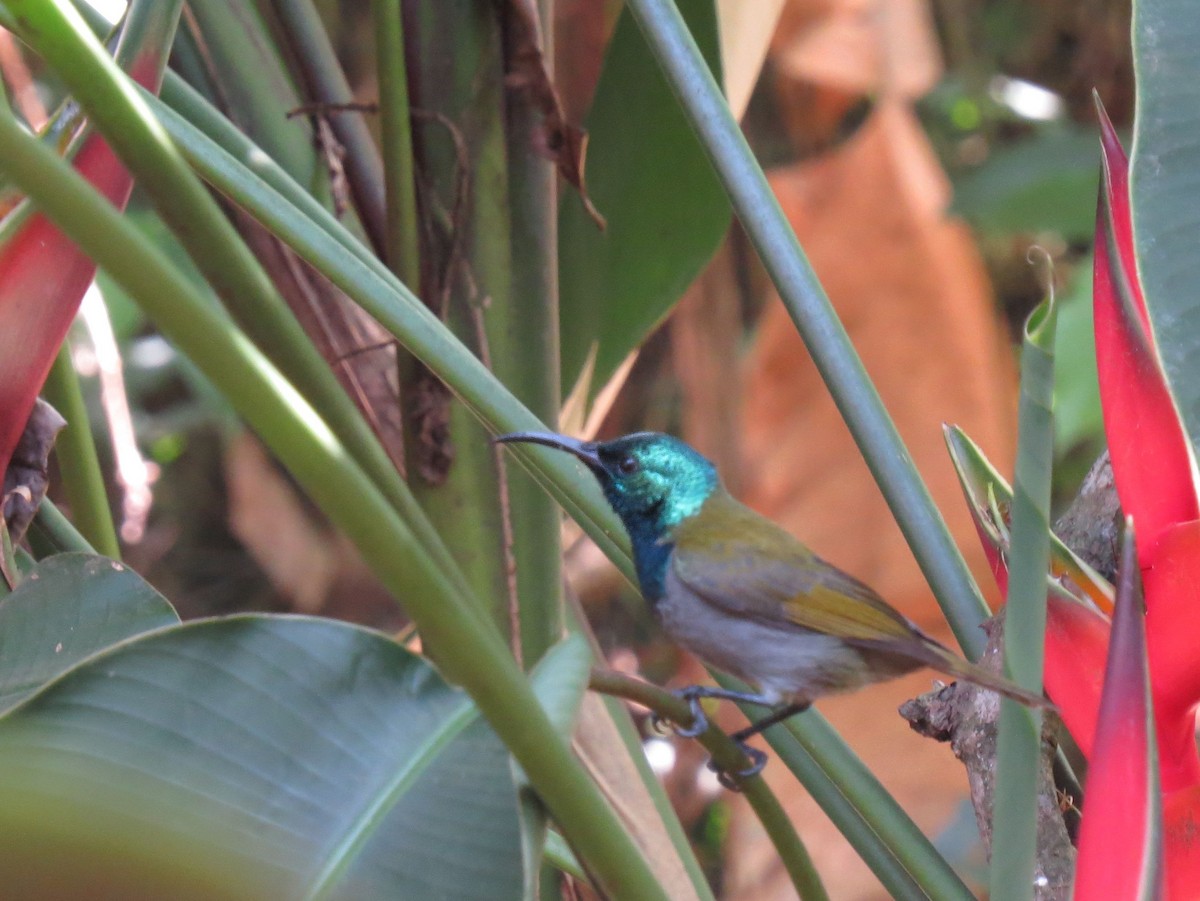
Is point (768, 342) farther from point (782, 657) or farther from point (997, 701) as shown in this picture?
point (997, 701)

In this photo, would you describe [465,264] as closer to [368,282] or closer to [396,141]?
[396,141]

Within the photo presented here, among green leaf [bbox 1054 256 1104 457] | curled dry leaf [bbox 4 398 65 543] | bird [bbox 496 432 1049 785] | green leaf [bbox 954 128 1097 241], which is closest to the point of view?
curled dry leaf [bbox 4 398 65 543]

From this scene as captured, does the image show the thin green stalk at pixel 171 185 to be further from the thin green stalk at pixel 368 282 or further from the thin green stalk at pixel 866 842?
the thin green stalk at pixel 866 842

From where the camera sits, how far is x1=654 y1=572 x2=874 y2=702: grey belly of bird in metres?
1.04

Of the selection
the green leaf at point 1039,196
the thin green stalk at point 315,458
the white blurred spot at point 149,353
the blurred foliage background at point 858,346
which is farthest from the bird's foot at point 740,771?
the white blurred spot at point 149,353

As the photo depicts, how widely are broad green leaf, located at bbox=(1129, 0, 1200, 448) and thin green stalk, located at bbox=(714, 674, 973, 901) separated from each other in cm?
22

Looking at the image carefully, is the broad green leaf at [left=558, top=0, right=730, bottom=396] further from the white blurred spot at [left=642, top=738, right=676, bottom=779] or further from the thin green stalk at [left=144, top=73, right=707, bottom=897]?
the white blurred spot at [left=642, top=738, right=676, bottom=779]

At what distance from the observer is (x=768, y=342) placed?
2686 mm

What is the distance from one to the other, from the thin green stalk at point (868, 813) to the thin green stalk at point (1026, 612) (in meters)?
0.14

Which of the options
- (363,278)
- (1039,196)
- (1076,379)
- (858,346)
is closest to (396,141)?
(363,278)

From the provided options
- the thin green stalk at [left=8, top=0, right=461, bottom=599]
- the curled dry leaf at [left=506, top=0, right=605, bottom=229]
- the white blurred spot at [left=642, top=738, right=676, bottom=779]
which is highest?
the curled dry leaf at [left=506, top=0, right=605, bottom=229]

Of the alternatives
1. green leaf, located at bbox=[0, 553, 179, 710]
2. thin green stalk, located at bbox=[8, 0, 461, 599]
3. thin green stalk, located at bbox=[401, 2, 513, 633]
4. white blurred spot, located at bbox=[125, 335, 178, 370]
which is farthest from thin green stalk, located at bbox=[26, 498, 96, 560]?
white blurred spot, located at bbox=[125, 335, 178, 370]

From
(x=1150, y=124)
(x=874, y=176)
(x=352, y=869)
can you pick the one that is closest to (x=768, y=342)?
(x=874, y=176)

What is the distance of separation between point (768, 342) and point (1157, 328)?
1988mm
